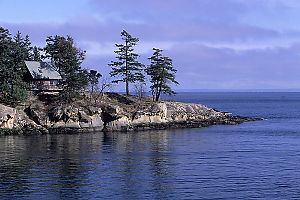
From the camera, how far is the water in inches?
1196

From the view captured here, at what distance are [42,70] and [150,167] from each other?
54.3m

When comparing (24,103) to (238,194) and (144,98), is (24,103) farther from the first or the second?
(238,194)

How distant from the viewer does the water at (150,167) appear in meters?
30.4

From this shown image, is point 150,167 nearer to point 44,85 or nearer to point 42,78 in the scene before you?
point 42,78

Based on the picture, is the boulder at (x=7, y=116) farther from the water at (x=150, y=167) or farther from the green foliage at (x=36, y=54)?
the green foliage at (x=36, y=54)

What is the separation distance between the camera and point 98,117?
76875mm

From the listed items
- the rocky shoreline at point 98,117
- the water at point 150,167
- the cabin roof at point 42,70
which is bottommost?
the water at point 150,167

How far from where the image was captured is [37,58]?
334 feet

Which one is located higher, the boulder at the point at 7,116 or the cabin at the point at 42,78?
the cabin at the point at 42,78

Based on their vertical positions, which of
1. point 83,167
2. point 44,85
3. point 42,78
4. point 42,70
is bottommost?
point 83,167

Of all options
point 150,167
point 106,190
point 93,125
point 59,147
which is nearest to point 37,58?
point 93,125

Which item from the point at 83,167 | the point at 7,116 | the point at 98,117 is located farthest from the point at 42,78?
the point at 83,167

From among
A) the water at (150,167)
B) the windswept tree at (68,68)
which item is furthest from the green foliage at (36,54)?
the water at (150,167)

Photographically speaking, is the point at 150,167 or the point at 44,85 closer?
the point at 150,167
